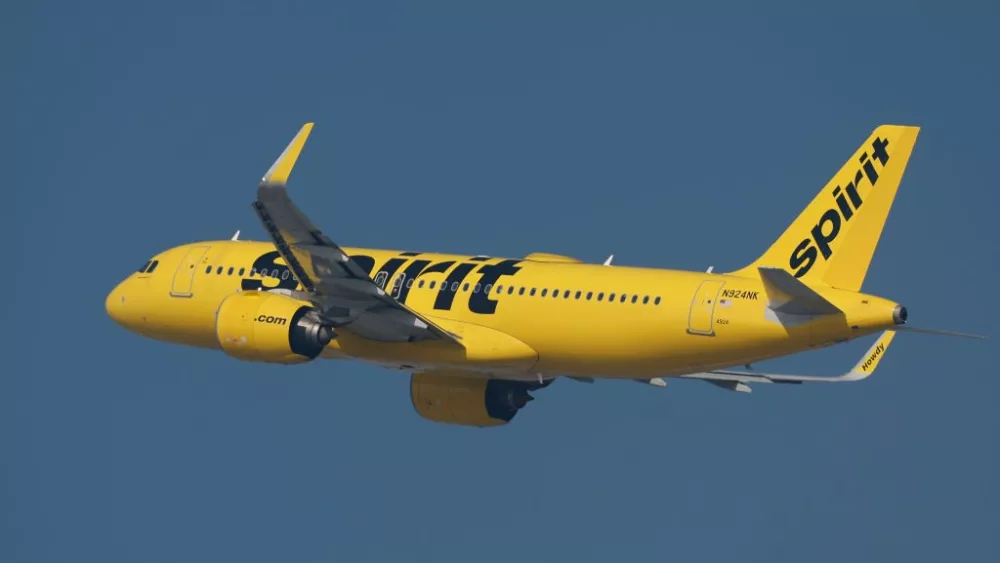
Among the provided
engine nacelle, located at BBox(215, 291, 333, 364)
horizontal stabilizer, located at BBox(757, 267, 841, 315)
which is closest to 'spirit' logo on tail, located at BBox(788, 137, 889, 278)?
horizontal stabilizer, located at BBox(757, 267, 841, 315)

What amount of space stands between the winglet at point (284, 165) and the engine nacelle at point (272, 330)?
574 centimetres

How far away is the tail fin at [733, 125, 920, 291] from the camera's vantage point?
2410 inches

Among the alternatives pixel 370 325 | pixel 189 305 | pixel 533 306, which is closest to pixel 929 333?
pixel 533 306

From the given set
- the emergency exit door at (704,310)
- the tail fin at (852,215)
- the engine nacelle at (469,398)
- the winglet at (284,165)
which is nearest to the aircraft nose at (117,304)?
the engine nacelle at (469,398)

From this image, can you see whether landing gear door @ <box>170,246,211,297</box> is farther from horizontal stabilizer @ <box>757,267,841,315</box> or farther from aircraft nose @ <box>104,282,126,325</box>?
horizontal stabilizer @ <box>757,267,841,315</box>

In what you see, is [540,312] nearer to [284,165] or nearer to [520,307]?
[520,307]

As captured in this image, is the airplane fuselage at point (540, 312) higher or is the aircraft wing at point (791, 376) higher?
the aircraft wing at point (791, 376)

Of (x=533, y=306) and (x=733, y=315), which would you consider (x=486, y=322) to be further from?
(x=733, y=315)

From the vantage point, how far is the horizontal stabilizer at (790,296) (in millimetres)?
58844

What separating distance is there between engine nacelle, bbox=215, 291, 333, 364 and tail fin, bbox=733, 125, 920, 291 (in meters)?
13.1

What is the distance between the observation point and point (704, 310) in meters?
61.9

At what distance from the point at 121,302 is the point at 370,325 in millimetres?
11643

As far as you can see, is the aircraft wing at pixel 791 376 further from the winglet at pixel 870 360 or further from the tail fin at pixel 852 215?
the tail fin at pixel 852 215

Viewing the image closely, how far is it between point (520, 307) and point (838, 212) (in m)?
9.58
